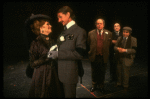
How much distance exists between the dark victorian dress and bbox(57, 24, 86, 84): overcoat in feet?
1.21

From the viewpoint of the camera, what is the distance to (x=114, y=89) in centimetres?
340

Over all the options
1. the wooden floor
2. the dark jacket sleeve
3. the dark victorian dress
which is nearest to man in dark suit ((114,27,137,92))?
the wooden floor

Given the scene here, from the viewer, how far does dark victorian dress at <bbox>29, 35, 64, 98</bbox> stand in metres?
2.03

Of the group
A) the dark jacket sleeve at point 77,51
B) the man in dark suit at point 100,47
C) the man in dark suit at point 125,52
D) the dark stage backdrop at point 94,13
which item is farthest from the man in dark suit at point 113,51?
the dark stage backdrop at point 94,13

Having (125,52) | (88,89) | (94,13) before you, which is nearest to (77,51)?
(125,52)

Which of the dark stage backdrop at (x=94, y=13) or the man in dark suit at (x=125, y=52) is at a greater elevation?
the dark stage backdrop at (x=94, y=13)

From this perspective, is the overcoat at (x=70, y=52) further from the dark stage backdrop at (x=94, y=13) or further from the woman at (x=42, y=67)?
the dark stage backdrop at (x=94, y=13)

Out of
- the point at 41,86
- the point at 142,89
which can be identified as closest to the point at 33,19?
the point at 41,86

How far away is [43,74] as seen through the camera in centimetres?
204

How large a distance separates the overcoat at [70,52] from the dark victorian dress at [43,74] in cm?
37

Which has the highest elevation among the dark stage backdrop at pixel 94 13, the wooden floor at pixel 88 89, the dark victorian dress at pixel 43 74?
the dark stage backdrop at pixel 94 13

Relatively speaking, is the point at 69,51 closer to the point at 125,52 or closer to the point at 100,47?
the point at 100,47

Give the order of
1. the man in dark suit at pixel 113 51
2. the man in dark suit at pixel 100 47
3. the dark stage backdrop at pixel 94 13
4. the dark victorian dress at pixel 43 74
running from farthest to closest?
the dark stage backdrop at pixel 94 13
the man in dark suit at pixel 113 51
the man in dark suit at pixel 100 47
the dark victorian dress at pixel 43 74

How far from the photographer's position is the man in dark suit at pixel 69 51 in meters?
1.69
